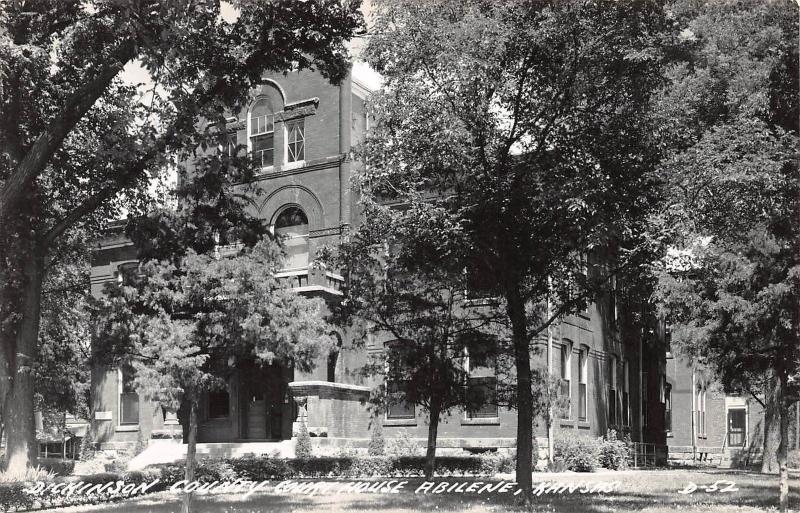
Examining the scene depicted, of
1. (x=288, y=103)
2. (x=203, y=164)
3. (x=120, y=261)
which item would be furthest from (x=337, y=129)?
(x=203, y=164)

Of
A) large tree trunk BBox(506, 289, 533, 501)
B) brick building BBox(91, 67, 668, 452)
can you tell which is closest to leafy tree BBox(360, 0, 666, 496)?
large tree trunk BBox(506, 289, 533, 501)

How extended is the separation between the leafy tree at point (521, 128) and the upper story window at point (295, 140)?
1674cm

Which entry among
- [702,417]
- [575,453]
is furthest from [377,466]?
[702,417]

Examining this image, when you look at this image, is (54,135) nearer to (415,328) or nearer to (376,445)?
(415,328)

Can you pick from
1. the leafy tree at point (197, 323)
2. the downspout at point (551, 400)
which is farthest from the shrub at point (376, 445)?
the leafy tree at point (197, 323)

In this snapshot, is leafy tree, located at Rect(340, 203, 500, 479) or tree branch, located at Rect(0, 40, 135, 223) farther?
leafy tree, located at Rect(340, 203, 500, 479)

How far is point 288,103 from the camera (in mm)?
34531

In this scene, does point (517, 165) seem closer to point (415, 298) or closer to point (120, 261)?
point (415, 298)

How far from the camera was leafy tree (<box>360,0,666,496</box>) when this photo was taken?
15133 millimetres

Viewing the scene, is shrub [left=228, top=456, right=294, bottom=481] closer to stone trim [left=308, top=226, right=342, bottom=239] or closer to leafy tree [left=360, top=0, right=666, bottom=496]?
leafy tree [left=360, top=0, right=666, bottom=496]

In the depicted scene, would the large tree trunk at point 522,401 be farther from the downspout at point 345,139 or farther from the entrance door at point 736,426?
the entrance door at point 736,426

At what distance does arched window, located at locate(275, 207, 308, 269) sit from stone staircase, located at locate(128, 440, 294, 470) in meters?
7.31

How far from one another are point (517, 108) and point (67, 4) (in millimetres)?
9066

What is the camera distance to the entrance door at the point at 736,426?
170 feet
